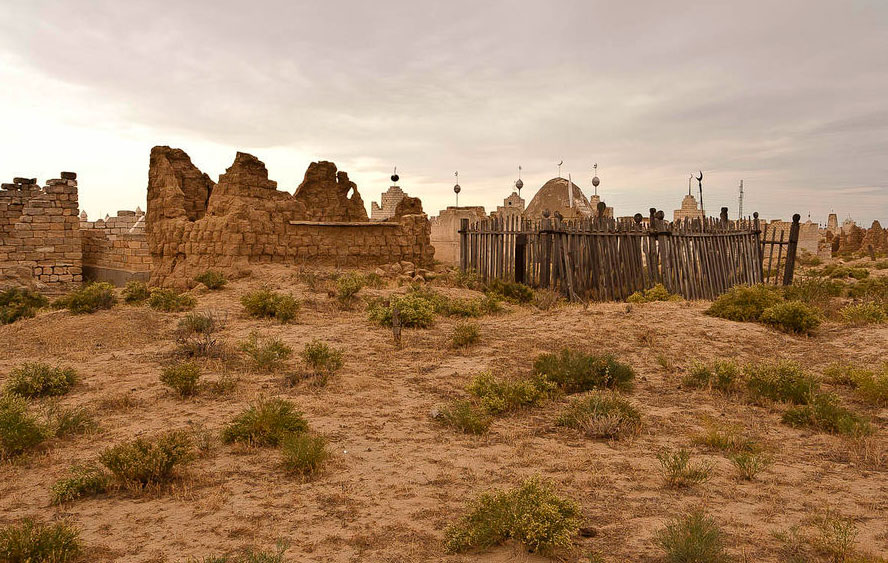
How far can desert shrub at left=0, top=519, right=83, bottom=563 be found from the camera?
131 inches

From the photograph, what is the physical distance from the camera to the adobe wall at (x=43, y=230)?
16.8 meters

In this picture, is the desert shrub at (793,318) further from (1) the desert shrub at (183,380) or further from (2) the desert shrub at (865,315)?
(1) the desert shrub at (183,380)

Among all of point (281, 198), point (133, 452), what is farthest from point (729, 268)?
point (133, 452)

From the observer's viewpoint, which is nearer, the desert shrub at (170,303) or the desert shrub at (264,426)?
the desert shrub at (264,426)

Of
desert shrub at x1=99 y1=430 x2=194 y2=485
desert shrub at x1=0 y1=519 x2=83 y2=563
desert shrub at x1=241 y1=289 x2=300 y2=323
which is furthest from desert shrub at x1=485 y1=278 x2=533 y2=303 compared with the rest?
Answer: desert shrub at x1=0 y1=519 x2=83 y2=563

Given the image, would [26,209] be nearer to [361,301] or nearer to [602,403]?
[361,301]

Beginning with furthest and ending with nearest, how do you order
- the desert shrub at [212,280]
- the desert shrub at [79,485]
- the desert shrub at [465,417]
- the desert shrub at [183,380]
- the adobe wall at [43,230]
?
the adobe wall at [43,230] < the desert shrub at [212,280] < the desert shrub at [183,380] < the desert shrub at [465,417] < the desert shrub at [79,485]

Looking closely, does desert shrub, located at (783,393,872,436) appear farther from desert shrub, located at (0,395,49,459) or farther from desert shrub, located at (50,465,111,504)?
desert shrub, located at (0,395,49,459)

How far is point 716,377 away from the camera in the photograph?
23.6ft

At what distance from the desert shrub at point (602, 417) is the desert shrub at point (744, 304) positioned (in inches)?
211

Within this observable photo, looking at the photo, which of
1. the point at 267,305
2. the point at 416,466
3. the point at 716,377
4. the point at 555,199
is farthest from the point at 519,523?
the point at 555,199

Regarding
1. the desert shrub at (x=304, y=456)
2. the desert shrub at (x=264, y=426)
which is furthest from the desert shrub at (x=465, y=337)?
the desert shrub at (x=304, y=456)

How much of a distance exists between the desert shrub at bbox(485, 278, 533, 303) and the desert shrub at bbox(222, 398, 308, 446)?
8101mm

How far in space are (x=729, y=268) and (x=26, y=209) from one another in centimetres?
1903
